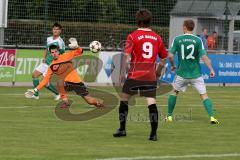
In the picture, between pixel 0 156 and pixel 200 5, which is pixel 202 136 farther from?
pixel 200 5

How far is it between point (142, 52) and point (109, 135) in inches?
58.2

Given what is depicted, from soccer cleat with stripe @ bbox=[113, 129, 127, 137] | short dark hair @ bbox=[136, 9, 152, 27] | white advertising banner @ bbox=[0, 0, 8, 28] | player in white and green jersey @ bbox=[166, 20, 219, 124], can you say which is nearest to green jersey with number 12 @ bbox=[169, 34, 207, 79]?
player in white and green jersey @ bbox=[166, 20, 219, 124]

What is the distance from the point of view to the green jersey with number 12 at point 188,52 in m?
15.4

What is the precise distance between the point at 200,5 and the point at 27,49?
11272mm

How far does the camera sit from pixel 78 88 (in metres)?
17.6

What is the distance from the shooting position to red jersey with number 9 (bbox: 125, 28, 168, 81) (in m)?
12.8

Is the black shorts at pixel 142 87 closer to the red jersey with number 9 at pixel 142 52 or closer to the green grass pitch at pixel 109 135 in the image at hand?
the red jersey with number 9 at pixel 142 52

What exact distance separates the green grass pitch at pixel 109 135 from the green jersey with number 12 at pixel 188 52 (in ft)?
3.20

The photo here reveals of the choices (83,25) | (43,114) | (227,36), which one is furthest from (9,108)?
(227,36)

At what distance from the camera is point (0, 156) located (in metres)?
10.3

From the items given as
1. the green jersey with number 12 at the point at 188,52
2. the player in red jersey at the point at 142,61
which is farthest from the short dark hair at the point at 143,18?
the green jersey with number 12 at the point at 188,52

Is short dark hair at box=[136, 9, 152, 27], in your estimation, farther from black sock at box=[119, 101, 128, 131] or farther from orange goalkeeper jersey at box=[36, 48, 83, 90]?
orange goalkeeper jersey at box=[36, 48, 83, 90]

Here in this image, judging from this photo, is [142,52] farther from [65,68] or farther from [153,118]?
[65,68]

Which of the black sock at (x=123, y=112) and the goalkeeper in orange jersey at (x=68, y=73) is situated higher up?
the goalkeeper in orange jersey at (x=68, y=73)
